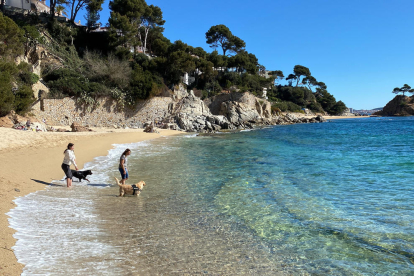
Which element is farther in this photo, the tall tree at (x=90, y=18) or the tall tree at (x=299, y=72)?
the tall tree at (x=299, y=72)

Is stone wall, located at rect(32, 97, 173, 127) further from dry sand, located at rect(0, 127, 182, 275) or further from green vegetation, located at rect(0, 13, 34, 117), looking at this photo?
dry sand, located at rect(0, 127, 182, 275)

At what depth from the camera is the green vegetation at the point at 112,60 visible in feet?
91.4

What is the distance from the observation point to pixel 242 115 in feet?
159

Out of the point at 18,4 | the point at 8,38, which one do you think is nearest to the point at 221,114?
the point at 8,38

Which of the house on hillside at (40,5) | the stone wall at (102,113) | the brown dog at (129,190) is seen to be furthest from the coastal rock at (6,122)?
the house on hillside at (40,5)

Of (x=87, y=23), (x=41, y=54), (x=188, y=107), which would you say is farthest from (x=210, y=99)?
(x=41, y=54)

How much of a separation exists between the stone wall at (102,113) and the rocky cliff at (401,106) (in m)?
112

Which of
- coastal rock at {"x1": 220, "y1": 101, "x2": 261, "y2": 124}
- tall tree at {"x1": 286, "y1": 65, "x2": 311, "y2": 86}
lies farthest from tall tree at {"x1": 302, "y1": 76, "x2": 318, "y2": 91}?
coastal rock at {"x1": 220, "y1": 101, "x2": 261, "y2": 124}

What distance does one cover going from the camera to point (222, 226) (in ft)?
17.8

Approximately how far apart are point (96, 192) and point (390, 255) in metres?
7.25

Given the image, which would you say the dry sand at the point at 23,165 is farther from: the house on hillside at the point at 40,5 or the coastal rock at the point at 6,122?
the house on hillside at the point at 40,5

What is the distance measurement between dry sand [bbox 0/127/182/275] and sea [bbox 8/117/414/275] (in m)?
0.18

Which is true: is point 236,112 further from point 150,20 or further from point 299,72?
point 299,72

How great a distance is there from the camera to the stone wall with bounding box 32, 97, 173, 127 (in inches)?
1152
